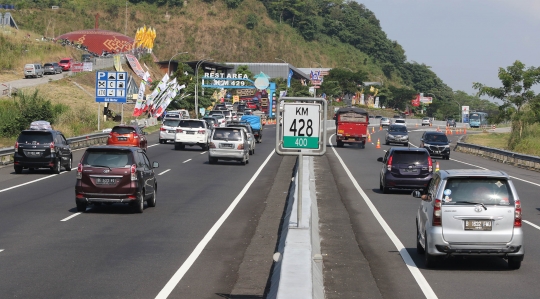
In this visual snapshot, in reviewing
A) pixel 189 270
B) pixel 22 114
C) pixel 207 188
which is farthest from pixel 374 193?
pixel 22 114

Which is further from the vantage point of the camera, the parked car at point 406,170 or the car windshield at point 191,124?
the car windshield at point 191,124

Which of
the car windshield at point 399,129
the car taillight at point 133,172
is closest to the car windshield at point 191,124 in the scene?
the car windshield at point 399,129

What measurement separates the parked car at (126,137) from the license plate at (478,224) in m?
30.5

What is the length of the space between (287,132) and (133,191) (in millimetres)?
6202

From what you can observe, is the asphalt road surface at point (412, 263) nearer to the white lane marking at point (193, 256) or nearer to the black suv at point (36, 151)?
the white lane marking at point (193, 256)

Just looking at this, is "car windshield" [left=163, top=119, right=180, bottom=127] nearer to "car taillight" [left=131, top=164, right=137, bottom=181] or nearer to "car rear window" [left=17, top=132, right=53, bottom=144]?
"car rear window" [left=17, top=132, right=53, bottom=144]

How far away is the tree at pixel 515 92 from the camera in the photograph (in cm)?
6238

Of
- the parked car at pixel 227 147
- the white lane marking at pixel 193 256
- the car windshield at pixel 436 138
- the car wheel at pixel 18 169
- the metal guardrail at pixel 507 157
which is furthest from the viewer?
the car windshield at pixel 436 138

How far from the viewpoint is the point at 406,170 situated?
2634 cm

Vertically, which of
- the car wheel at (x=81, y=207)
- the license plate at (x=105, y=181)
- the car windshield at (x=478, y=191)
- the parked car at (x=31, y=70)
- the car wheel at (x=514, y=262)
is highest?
the parked car at (x=31, y=70)

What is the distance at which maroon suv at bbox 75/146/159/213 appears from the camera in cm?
1950

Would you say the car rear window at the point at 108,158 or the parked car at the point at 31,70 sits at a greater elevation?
the parked car at the point at 31,70

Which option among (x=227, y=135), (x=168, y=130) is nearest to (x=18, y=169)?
(x=227, y=135)

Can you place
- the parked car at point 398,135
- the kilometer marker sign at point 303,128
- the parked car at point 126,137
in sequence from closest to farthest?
the kilometer marker sign at point 303,128
the parked car at point 126,137
the parked car at point 398,135
